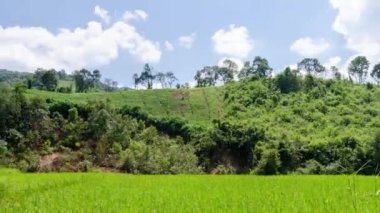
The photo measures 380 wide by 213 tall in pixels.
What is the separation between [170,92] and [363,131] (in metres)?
43.4

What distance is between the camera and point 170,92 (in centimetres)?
10050

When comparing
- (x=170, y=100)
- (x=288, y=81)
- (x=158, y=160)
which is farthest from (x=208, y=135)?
(x=288, y=81)

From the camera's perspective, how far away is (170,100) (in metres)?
95.9

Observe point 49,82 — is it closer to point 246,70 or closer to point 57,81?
point 57,81

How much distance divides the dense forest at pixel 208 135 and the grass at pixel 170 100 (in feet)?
15.0

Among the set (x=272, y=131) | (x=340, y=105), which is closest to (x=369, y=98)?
(x=340, y=105)

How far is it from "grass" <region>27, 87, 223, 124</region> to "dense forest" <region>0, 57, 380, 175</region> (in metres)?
4.57

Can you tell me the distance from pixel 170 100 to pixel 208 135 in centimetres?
2784

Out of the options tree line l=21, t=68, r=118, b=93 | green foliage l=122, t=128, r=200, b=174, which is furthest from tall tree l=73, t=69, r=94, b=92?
green foliage l=122, t=128, r=200, b=174

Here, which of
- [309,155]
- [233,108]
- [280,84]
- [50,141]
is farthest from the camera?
[280,84]

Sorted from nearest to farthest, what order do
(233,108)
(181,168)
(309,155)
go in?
(181,168)
(309,155)
(233,108)

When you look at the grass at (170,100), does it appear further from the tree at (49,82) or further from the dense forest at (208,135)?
the tree at (49,82)

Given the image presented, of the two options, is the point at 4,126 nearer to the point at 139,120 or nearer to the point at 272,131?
the point at 139,120

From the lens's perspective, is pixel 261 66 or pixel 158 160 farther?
pixel 261 66
